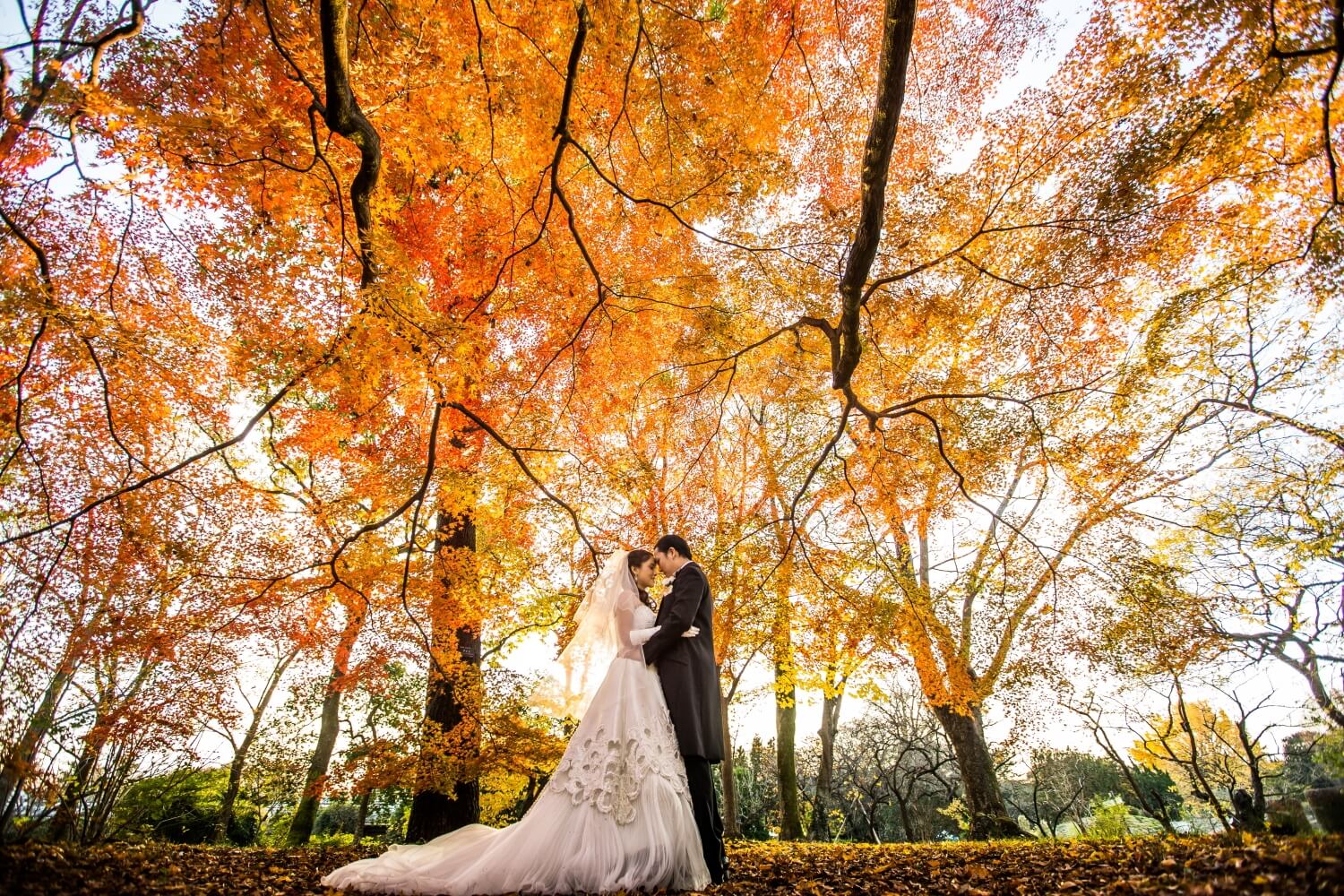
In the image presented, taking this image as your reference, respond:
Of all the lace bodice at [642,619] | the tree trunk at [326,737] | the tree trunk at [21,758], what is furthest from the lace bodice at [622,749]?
the tree trunk at [326,737]

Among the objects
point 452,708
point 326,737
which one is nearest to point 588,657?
point 452,708

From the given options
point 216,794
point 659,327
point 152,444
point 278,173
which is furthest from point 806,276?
point 216,794

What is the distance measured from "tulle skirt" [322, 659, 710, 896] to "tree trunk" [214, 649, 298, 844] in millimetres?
7304

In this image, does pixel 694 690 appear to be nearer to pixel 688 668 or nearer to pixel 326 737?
pixel 688 668

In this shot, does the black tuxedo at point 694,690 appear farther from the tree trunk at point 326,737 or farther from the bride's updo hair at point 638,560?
the tree trunk at point 326,737

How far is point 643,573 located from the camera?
3910 millimetres

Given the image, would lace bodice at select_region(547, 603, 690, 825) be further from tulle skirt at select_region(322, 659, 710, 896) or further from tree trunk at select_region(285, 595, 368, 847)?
tree trunk at select_region(285, 595, 368, 847)

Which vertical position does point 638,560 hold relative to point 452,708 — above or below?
above

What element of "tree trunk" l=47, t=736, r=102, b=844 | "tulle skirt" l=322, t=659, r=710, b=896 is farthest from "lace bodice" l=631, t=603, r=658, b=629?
"tree trunk" l=47, t=736, r=102, b=844

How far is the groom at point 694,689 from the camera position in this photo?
2.99 metres

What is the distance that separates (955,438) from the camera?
820 centimetres

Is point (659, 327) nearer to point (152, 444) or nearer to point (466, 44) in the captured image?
point (466, 44)

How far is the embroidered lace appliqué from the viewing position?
290 centimetres

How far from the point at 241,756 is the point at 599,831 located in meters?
12.3
